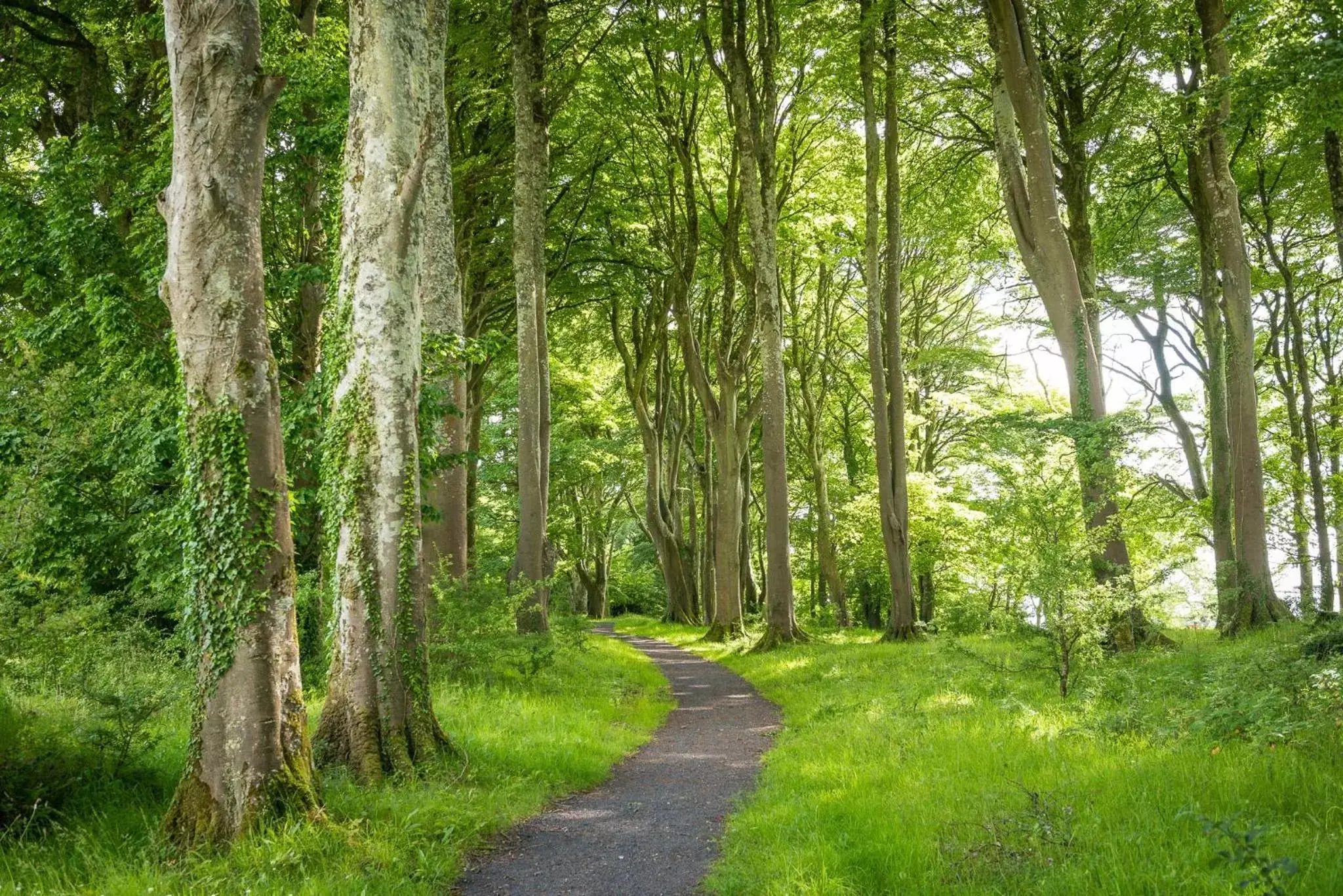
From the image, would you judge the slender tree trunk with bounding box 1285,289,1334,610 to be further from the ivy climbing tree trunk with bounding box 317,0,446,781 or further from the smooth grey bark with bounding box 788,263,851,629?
A: the ivy climbing tree trunk with bounding box 317,0,446,781

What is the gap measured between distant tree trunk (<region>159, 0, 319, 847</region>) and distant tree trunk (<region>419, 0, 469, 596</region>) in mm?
3623

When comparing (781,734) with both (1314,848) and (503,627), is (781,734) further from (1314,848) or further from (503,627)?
(1314,848)

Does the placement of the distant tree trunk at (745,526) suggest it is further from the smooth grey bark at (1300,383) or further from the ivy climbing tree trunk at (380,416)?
the ivy climbing tree trunk at (380,416)

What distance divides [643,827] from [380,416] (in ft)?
12.7

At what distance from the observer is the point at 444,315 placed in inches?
428

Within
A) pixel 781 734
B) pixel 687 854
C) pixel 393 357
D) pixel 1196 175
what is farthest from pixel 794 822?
pixel 1196 175

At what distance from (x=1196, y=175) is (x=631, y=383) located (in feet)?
50.9

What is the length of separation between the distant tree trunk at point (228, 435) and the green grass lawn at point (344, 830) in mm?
340

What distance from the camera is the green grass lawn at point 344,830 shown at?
163 inches

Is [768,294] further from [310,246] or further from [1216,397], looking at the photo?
[1216,397]

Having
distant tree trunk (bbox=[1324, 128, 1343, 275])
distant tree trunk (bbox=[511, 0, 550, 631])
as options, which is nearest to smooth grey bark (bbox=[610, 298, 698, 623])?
distant tree trunk (bbox=[511, 0, 550, 631])

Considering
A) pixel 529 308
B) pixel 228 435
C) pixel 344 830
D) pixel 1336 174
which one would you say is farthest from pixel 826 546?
pixel 228 435

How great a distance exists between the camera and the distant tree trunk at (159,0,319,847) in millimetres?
4750

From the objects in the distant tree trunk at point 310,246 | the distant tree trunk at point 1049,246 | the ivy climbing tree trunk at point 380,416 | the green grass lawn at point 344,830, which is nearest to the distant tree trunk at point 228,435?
the green grass lawn at point 344,830
